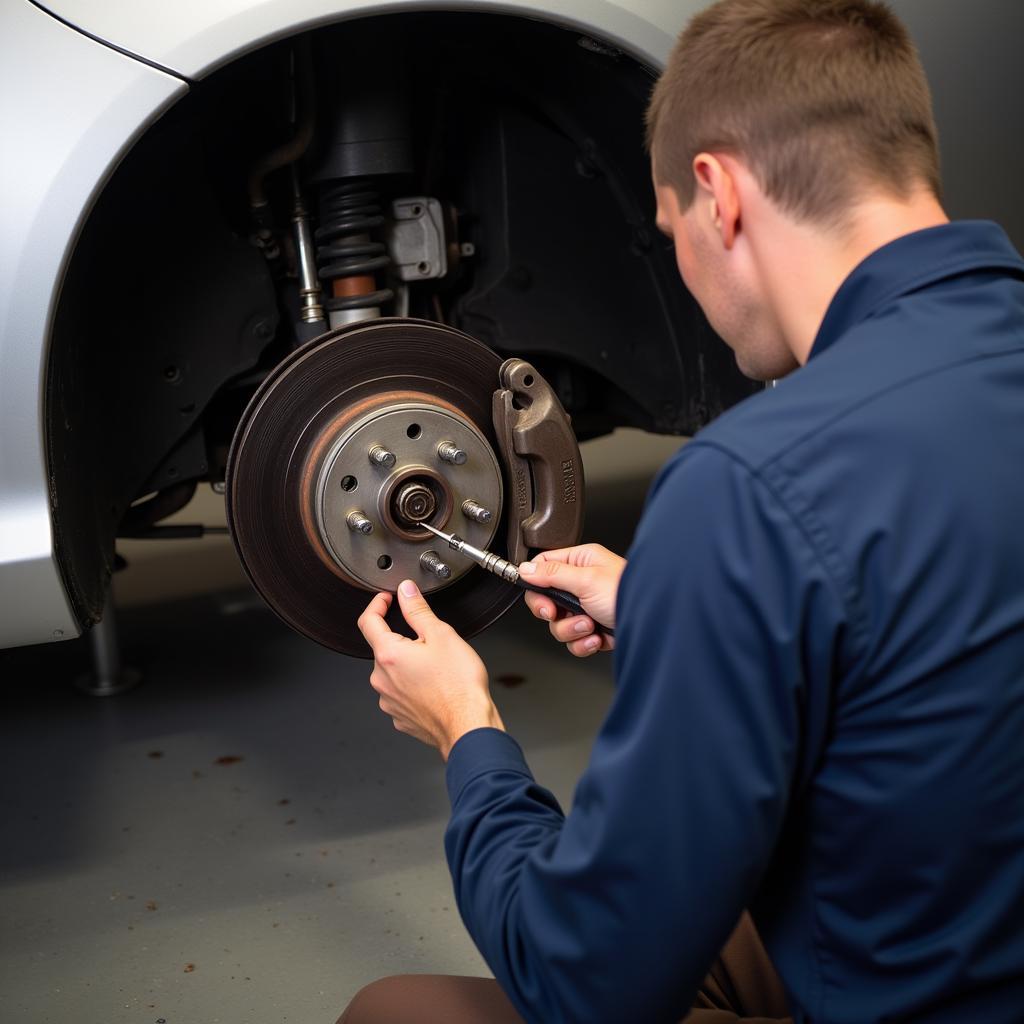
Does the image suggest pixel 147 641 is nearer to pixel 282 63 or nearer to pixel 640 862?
pixel 282 63

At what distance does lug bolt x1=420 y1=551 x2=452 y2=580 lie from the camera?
4.09ft

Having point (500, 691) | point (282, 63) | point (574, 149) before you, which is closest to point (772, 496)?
point (282, 63)

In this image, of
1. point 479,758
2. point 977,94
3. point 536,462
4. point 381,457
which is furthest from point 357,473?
point 977,94

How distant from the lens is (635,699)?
592mm

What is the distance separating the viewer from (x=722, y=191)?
71 centimetres

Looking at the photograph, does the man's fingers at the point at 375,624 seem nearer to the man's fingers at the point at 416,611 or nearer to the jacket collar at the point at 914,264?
the man's fingers at the point at 416,611

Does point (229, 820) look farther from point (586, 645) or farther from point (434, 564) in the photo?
point (586, 645)

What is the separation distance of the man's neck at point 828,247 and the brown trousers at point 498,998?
449 millimetres

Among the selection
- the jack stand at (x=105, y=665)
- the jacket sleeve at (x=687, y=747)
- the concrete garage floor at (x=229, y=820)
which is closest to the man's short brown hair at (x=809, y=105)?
the jacket sleeve at (x=687, y=747)

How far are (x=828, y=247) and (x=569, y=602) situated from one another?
Answer: 0.46 m

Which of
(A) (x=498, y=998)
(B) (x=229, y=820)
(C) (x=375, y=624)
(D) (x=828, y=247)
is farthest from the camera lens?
(B) (x=229, y=820)

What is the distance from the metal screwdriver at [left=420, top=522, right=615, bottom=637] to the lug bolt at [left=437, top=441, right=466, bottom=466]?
0.07 metres

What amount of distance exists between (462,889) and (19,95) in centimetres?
79

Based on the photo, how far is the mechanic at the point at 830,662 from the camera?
56 centimetres
